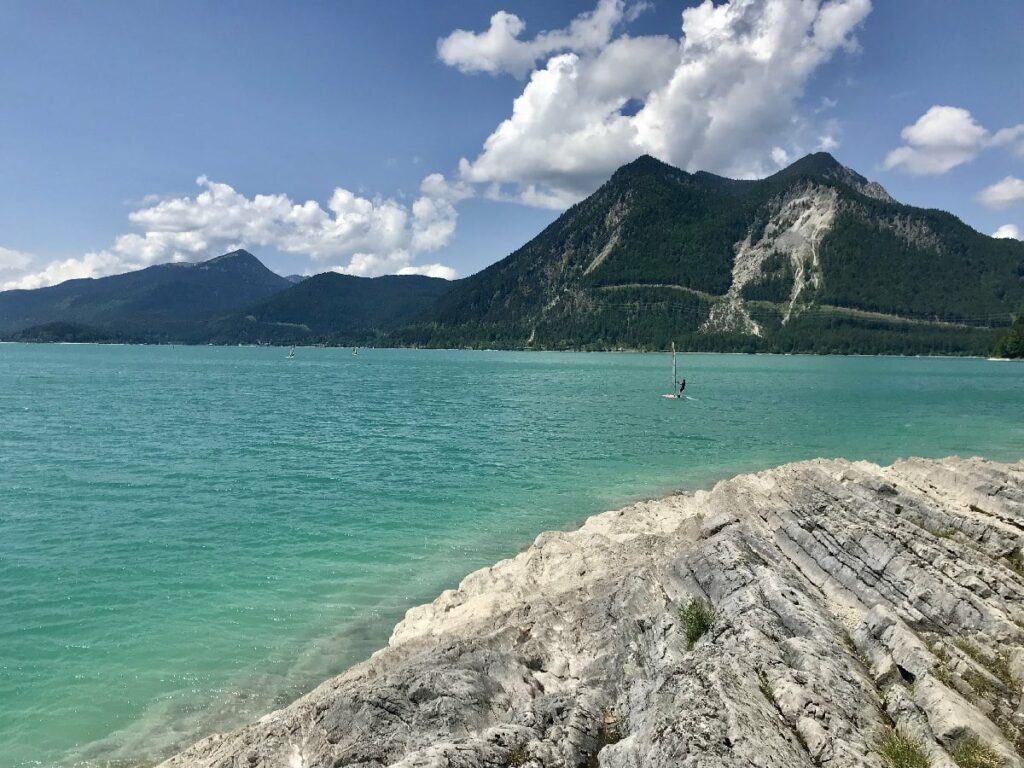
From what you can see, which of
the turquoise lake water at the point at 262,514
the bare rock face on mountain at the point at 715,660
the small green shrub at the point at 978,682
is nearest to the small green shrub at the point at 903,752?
the bare rock face on mountain at the point at 715,660

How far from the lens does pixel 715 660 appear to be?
11.4 metres

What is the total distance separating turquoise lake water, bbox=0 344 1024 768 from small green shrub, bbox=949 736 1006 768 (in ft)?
50.3

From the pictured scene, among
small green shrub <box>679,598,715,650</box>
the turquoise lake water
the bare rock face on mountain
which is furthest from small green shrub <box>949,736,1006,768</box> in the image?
the turquoise lake water

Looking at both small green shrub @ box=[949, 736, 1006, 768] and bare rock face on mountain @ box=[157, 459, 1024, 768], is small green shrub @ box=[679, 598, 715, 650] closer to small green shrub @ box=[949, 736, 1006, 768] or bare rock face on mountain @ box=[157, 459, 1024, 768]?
bare rock face on mountain @ box=[157, 459, 1024, 768]

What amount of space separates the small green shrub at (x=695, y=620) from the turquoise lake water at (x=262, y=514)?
33.9ft

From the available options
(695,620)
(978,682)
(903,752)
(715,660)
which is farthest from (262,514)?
(978,682)

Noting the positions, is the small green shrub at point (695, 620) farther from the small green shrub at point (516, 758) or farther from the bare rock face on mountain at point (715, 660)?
the small green shrub at point (516, 758)

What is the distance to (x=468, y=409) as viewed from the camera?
83.4m

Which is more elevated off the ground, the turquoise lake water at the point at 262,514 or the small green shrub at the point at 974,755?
the small green shrub at the point at 974,755

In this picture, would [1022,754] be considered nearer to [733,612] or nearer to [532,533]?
[733,612]

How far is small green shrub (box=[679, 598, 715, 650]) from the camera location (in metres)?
14.2

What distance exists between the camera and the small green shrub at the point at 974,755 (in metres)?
8.97

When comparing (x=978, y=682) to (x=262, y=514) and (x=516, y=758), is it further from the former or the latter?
(x=262, y=514)

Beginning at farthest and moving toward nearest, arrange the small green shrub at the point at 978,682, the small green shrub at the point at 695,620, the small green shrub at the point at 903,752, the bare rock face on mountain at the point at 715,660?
1. the small green shrub at the point at 695,620
2. the small green shrub at the point at 978,682
3. the bare rock face on mountain at the point at 715,660
4. the small green shrub at the point at 903,752
